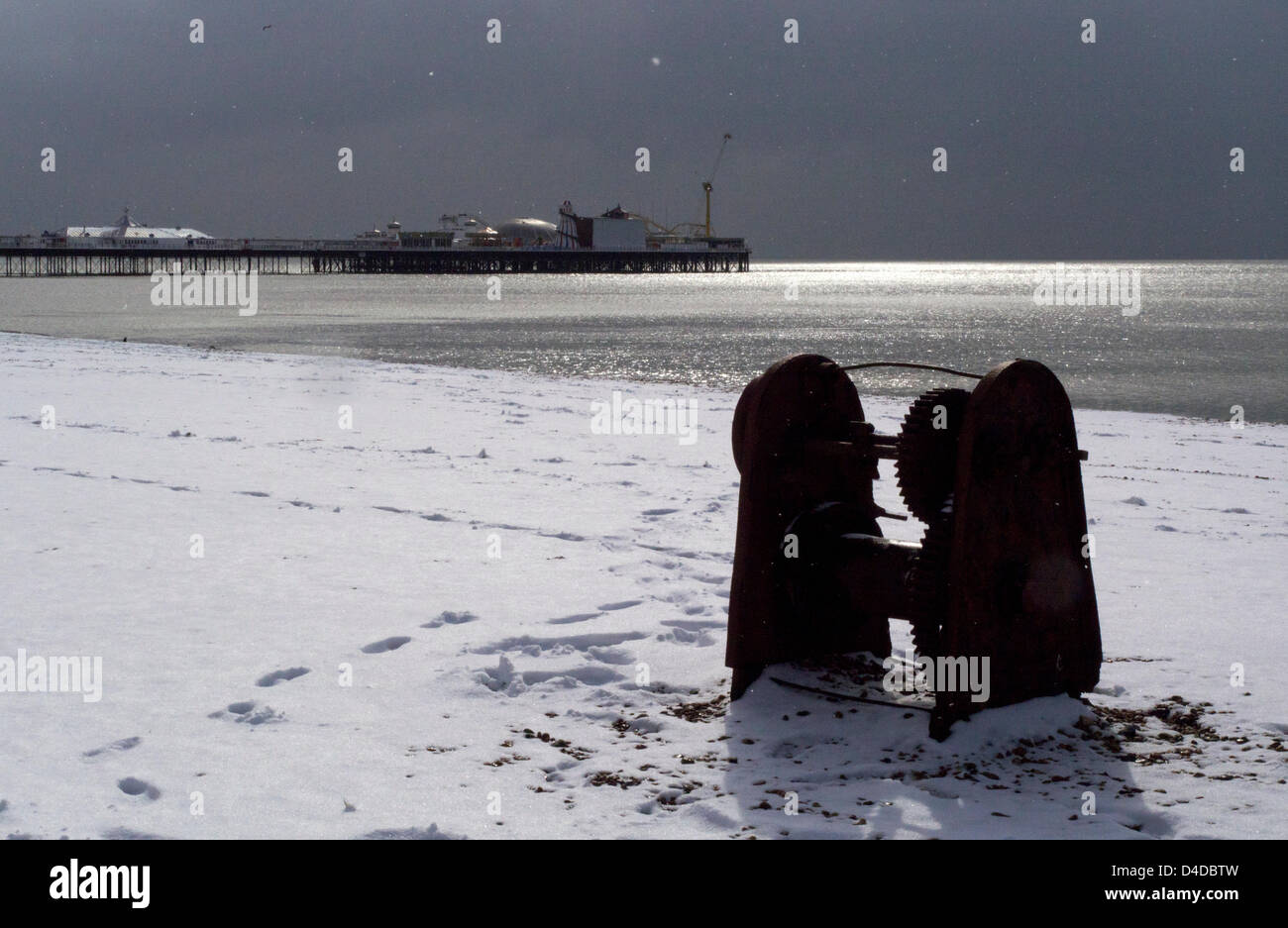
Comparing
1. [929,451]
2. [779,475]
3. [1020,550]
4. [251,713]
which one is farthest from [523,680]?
[1020,550]

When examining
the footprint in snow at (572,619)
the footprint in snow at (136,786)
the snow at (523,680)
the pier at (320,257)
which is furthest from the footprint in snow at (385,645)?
the pier at (320,257)

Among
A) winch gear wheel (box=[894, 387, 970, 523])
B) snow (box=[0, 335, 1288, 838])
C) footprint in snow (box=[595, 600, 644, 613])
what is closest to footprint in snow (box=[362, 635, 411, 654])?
snow (box=[0, 335, 1288, 838])

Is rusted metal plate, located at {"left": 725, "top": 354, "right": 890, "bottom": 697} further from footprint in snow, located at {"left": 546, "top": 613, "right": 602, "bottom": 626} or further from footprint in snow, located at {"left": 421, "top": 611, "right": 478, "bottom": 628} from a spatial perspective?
footprint in snow, located at {"left": 421, "top": 611, "right": 478, "bottom": 628}

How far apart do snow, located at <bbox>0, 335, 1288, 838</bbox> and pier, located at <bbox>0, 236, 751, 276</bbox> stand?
13732 cm

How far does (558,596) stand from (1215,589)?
10.8 feet

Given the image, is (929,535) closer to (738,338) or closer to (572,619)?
(572,619)

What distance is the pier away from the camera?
136500 millimetres

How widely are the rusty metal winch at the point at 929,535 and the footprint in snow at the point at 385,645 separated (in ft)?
5.02

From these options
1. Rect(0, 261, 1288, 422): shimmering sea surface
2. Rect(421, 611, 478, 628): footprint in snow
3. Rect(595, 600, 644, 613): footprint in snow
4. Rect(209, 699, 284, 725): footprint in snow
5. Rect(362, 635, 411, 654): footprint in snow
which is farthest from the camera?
Rect(0, 261, 1288, 422): shimmering sea surface

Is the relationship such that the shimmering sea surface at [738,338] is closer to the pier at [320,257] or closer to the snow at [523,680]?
the snow at [523,680]

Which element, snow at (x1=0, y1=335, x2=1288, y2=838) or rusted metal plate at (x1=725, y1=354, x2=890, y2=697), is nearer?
snow at (x1=0, y1=335, x2=1288, y2=838)

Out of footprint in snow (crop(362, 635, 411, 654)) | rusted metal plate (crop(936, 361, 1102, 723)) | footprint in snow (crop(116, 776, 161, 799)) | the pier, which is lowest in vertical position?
footprint in snow (crop(116, 776, 161, 799))
